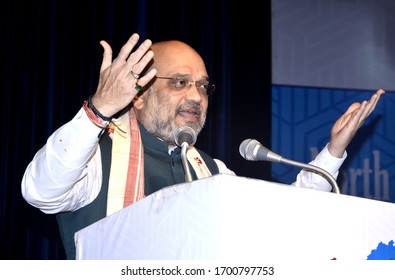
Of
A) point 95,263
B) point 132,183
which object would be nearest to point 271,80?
point 132,183

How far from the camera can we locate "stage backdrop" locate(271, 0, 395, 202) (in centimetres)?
371

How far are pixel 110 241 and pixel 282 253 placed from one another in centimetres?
42

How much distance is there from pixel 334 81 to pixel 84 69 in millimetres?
1352

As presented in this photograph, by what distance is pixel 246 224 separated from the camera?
4.18ft

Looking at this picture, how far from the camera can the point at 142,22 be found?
3723 millimetres

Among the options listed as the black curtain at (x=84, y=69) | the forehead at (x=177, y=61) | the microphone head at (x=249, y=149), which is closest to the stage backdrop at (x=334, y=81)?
the black curtain at (x=84, y=69)

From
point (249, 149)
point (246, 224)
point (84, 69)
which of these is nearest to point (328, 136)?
point (84, 69)

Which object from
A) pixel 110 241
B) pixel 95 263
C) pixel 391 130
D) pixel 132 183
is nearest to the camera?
pixel 95 263

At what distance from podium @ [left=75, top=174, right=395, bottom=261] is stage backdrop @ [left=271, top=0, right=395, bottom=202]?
7.16 ft

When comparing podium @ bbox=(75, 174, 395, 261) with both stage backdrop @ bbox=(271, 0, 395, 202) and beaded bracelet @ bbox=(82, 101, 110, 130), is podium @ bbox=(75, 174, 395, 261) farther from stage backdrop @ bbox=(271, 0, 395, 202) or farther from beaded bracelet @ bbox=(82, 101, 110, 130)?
stage backdrop @ bbox=(271, 0, 395, 202)

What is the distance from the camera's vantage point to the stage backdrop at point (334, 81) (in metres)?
3.71

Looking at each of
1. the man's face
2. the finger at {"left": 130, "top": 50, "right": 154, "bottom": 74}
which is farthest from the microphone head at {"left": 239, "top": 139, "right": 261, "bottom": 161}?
the man's face

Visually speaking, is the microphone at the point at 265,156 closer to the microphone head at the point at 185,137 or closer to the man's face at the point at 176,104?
the microphone head at the point at 185,137

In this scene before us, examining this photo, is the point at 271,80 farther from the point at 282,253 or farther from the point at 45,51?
the point at 282,253
